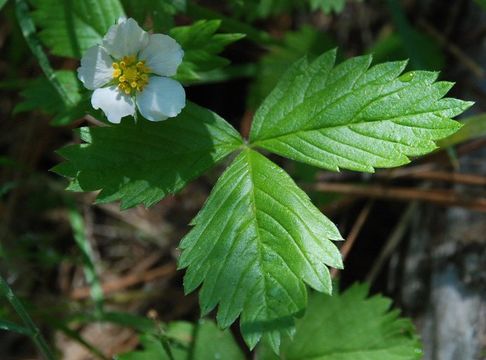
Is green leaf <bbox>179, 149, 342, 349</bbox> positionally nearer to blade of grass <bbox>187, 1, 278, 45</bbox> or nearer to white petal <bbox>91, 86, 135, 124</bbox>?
white petal <bbox>91, 86, 135, 124</bbox>

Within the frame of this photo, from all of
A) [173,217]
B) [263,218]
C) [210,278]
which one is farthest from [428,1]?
[210,278]

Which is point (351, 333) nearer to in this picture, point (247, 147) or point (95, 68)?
point (247, 147)

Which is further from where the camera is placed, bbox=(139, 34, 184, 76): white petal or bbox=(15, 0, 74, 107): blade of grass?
bbox=(15, 0, 74, 107): blade of grass

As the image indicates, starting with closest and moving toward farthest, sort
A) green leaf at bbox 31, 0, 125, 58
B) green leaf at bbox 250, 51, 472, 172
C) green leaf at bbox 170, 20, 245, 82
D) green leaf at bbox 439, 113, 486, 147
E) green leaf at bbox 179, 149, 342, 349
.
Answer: green leaf at bbox 179, 149, 342, 349 → green leaf at bbox 250, 51, 472, 172 → green leaf at bbox 170, 20, 245, 82 → green leaf at bbox 31, 0, 125, 58 → green leaf at bbox 439, 113, 486, 147

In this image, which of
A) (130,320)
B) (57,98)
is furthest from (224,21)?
(130,320)

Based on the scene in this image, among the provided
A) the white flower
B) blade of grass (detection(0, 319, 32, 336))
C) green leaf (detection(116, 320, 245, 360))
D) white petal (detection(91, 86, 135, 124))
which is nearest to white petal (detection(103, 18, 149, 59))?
the white flower

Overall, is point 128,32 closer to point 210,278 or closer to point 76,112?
point 76,112

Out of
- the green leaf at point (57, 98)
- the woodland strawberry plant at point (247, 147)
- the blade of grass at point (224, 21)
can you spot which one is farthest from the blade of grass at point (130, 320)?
the blade of grass at point (224, 21)
